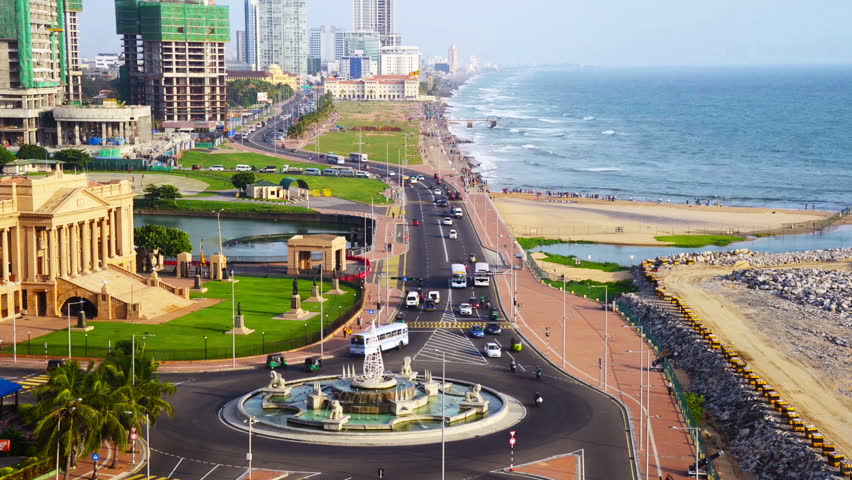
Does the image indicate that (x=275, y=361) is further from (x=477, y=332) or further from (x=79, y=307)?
(x=79, y=307)

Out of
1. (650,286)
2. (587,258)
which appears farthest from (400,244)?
(650,286)

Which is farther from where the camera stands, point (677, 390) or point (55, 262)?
point (55, 262)

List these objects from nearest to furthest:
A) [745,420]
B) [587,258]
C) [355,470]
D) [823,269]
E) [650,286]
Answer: [355,470], [745,420], [650,286], [823,269], [587,258]

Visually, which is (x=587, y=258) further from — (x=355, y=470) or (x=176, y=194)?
(x=355, y=470)

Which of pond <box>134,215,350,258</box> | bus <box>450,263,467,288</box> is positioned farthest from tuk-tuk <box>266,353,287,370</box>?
pond <box>134,215,350,258</box>

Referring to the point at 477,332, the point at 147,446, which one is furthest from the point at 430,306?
the point at 147,446

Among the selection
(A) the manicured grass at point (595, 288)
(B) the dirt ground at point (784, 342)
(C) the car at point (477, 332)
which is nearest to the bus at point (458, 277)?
(A) the manicured grass at point (595, 288)

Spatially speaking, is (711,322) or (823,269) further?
(823,269)

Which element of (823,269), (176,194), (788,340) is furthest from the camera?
(176,194)

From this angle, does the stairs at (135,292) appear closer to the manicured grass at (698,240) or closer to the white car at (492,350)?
the white car at (492,350)
